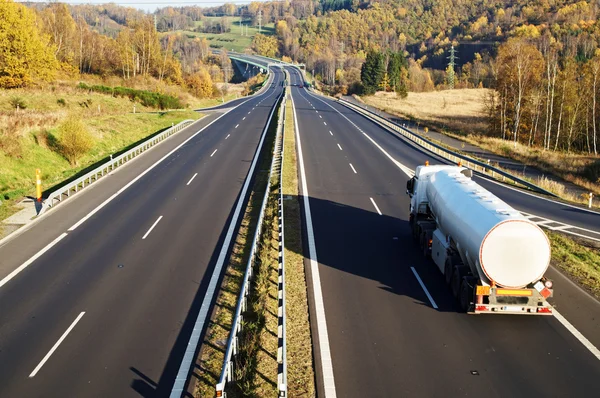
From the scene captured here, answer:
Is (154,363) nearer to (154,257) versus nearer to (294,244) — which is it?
(154,257)

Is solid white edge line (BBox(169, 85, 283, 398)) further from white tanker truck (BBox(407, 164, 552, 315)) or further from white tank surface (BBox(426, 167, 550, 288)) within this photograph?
white tank surface (BBox(426, 167, 550, 288))

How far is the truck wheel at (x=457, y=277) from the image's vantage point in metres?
13.3

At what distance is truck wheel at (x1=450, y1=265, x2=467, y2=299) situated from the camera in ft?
43.5

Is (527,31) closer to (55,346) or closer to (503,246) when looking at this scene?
(503,246)

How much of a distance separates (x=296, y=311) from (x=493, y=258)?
16.0 feet

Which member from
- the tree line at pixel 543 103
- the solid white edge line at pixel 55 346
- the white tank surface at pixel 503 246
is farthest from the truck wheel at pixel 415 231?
the tree line at pixel 543 103

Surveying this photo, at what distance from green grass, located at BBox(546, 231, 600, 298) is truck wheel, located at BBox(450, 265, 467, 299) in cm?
418

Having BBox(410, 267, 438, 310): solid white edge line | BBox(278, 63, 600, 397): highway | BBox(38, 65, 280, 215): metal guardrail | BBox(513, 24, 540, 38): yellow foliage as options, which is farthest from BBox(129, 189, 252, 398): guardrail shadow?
BBox(513, 24, 540, 38): yellow foliage

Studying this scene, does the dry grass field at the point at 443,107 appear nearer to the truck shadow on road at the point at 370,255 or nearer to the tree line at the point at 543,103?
the tree line at the point at 543,103

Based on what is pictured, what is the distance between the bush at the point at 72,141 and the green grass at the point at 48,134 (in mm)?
474

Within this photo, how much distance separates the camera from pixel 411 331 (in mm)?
12078

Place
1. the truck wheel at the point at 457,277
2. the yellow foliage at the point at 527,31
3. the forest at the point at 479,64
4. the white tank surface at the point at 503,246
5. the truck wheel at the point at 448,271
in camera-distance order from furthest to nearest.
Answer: the yellow foliage at the point at 527,31 → the forest at the point at 479,64 → the truck wheel at the point at 448,271 → the truck wheel at the point at 457,277 → the white tank surface at the point at 503,246

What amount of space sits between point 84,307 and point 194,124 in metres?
39.3

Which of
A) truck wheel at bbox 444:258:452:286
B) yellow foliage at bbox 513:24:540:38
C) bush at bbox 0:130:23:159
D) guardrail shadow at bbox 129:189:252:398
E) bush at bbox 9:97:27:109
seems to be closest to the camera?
guardrail shadow at bbox 129:189:252:398
